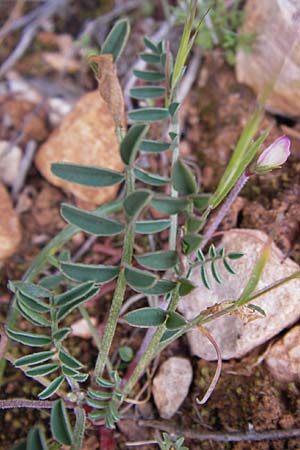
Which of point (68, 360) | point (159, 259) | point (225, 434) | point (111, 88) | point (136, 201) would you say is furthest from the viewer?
point (225, 434)

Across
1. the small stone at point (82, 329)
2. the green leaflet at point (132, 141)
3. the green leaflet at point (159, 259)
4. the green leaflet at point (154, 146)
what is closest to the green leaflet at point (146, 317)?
the green leaflet at point (159, 259)

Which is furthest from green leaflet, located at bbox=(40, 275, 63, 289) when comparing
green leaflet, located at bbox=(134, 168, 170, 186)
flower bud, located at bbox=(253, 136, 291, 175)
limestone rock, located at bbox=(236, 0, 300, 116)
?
limestone rock, located at bbox=(236, 0, 300, 116)

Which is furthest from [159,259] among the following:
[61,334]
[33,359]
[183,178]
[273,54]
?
[273,54]

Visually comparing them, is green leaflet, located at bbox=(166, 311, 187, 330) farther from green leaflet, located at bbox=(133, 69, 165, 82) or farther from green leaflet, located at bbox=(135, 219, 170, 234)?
green leaflet, located at bbox=(133, 69, 165, 82)

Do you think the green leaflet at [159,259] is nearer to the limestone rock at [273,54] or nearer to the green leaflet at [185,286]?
the green leaflet at [185,286]

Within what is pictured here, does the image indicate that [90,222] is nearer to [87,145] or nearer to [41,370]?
[41,370]

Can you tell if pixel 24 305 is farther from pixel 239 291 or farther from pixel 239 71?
pixel 239 71

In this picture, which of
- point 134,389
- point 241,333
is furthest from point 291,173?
point 134,389
